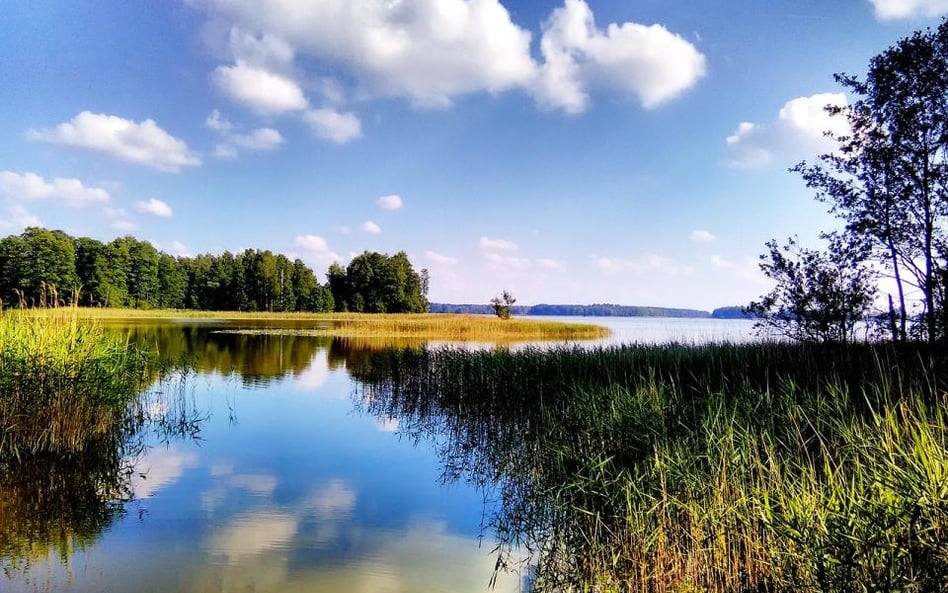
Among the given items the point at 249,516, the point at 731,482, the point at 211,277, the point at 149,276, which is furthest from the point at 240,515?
the point at 211,277

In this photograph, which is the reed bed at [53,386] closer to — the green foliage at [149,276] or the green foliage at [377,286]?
the green foliage at [149,276]

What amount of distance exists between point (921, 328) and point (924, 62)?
6.08m

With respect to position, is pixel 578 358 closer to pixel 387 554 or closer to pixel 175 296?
pixel 387 554

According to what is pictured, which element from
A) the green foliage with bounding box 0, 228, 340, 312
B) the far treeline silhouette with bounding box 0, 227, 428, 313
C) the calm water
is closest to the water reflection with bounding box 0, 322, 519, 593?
the calm water

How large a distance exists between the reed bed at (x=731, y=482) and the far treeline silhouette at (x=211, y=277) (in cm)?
6941

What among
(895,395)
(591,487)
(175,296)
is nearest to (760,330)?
(895,395)

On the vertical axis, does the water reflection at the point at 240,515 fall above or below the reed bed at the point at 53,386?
below

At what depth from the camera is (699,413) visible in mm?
6602

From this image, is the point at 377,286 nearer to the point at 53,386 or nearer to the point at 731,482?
the point at 53,386

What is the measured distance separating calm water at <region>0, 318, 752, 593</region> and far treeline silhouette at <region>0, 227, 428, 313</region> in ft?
213

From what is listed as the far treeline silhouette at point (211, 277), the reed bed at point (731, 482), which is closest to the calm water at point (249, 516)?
the reed bed at point (731, 482)

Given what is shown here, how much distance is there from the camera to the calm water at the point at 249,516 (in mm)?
4992

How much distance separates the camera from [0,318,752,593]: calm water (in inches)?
197

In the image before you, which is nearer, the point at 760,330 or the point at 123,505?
the point at 123,505
